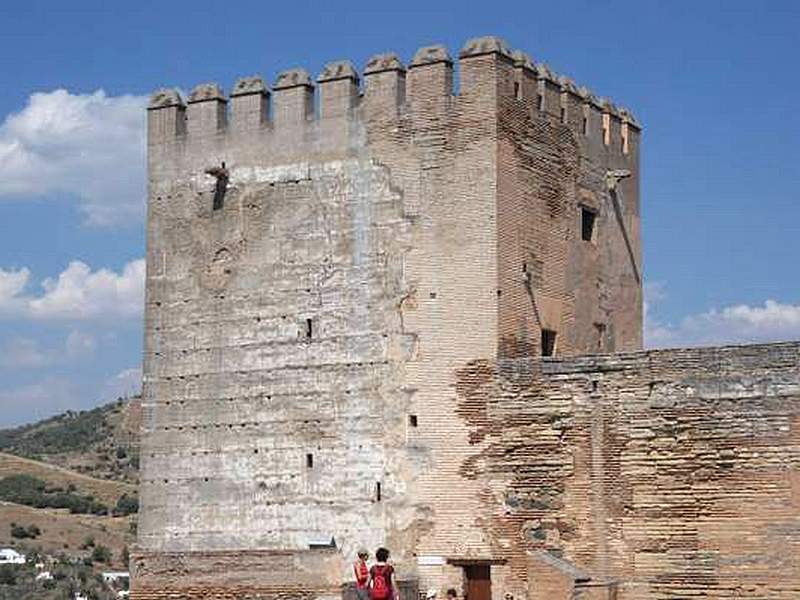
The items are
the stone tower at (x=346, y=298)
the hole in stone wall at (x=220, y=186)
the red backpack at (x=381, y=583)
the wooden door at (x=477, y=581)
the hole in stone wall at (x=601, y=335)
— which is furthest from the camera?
the hole in stone wall at (x=601, y=335)

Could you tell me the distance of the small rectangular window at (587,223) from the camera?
2494cm

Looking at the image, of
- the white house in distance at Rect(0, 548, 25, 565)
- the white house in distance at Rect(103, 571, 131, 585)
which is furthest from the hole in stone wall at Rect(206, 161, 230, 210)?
the white house in distance at Rect(0, 548, 25, 565)

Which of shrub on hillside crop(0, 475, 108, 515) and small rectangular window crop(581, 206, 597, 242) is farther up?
small rectangular window crop(581, 206, 597, 242)

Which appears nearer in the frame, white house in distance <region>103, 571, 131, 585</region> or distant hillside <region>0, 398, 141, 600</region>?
distant hillside <region>0, 398, 141, 600</region>

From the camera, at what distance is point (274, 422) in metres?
23.5

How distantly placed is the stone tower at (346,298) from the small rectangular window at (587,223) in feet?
0.19

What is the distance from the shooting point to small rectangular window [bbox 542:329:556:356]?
2352 cm

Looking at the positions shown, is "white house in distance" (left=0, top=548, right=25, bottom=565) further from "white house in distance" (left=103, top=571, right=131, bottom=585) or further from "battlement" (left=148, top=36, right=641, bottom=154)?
"battlement" (left=148, top=36, right=641, bottom=154)

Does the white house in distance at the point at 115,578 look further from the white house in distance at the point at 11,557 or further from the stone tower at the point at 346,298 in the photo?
the stone tower at the point at 346,298

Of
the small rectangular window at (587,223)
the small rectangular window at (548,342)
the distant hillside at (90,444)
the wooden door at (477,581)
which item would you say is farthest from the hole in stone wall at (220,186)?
the distant hillside at (90,444)

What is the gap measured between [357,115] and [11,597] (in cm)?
2082

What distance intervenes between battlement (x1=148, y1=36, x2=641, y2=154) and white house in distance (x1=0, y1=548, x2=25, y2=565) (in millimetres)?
21835

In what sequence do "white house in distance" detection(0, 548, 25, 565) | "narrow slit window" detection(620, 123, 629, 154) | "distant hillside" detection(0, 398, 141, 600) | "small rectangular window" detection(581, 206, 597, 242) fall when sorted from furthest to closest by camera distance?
"white house in distance" detection(0, 548, 25, 565) < "distant hillside" detection(0, 398, 141, 600) < "narrow slit window" detection(620, 123, 629, 154) < "small rectangular window" detection(581, 206, 597, 242)

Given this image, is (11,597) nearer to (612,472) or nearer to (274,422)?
(274,422)
